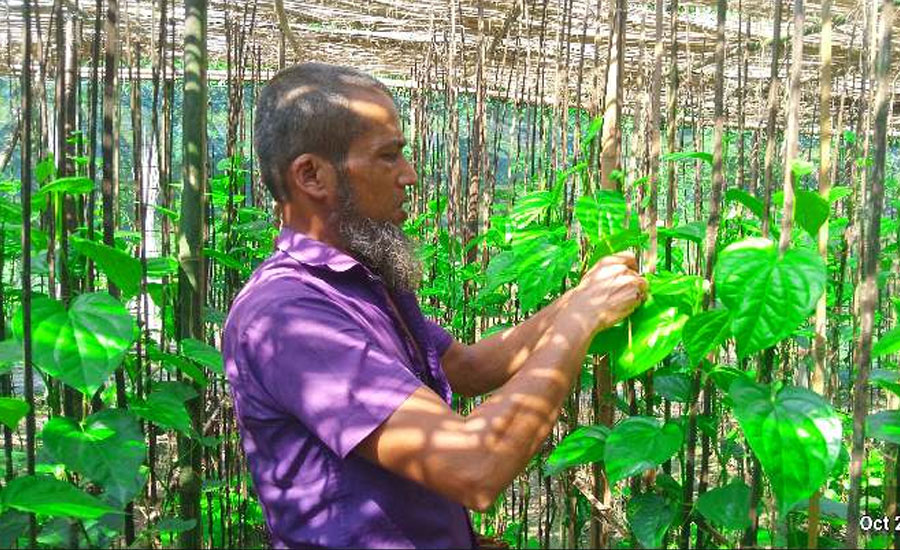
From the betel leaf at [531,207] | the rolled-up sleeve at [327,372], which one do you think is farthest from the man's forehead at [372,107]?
the betel leaf at [531,207]

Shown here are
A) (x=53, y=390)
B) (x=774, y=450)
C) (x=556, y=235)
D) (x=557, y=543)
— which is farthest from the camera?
(x=556, y=235)

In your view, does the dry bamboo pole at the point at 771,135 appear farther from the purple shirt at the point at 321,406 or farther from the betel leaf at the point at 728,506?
the purple shirt at the point at 321,406

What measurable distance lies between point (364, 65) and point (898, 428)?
5278 mm

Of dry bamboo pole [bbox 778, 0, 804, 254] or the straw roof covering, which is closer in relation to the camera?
dry bamboo pole [bbox 778, 0, 804, 254]

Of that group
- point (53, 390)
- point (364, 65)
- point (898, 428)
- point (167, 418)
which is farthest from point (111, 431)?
point (364, 65)

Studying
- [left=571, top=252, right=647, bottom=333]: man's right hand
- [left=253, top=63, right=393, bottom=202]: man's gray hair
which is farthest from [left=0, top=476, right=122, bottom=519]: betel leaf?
[left=571, top=252, right=647, bottom=333]: man's right hand

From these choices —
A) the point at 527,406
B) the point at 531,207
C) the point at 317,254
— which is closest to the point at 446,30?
the point at 531,207

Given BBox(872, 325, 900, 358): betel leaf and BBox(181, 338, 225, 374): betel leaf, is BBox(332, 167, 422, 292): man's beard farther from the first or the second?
BBox(872, 325, 900, 358): betel leaf

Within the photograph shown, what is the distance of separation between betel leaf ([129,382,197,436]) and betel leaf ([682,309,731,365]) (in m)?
0.75

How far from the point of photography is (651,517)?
4.15 feet

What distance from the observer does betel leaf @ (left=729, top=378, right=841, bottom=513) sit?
3.16ft

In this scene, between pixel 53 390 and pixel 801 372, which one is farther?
pixel 53 390

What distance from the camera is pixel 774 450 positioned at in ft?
3.20

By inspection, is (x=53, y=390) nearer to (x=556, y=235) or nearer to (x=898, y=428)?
(x=556, y=235)
